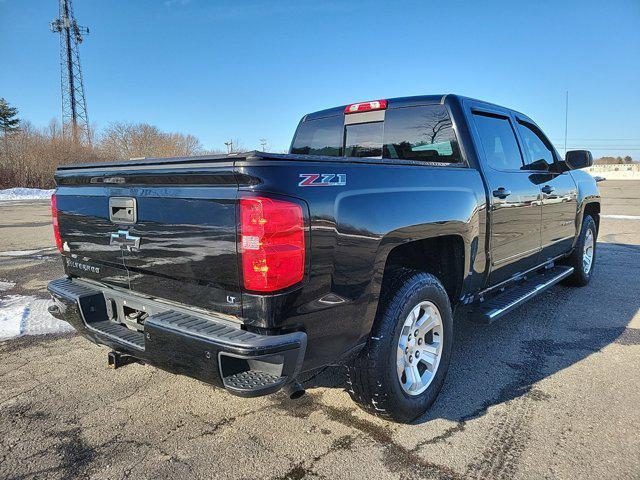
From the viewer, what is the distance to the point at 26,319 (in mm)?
4629

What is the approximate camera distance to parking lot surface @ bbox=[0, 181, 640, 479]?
237cm

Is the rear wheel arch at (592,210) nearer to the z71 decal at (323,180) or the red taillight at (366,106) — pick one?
the red taillight at (366,106)

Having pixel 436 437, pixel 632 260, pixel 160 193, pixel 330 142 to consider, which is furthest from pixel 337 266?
pixel 632 260

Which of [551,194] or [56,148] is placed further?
[56,148]

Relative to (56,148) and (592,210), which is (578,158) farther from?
(56,148)

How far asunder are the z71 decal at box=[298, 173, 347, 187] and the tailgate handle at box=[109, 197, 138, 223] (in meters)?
1.02

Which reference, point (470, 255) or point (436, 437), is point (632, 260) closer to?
point (470, 255)

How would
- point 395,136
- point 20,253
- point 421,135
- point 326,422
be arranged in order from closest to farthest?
Result: point 326,422 → point 421,135 → point 395,136 → point 20,253

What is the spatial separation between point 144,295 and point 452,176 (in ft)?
6.95

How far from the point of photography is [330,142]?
175 inches

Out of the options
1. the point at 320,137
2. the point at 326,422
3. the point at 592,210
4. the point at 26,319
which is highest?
the point at 320,137

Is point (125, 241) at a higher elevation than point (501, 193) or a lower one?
lower

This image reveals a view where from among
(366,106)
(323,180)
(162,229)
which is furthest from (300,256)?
(366,106)

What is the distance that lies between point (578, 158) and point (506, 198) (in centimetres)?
161
